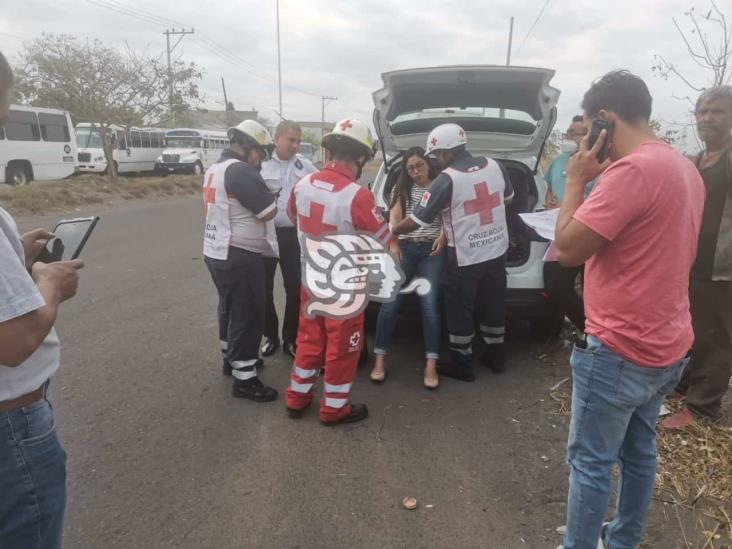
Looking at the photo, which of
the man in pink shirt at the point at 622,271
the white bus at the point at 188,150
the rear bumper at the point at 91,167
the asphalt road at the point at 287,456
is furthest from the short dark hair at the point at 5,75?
the white bus at the point at 188,150

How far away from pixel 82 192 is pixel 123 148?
10.1 meters

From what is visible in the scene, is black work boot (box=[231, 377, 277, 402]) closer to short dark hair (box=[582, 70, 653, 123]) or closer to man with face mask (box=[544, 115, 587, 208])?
short dark hair (box=[582, 70, 653, 123])

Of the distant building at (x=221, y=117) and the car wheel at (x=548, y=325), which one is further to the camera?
the distant building at (x=221, y=117)

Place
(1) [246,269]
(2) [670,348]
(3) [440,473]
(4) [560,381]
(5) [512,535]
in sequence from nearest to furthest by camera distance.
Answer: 1. (2) [670,348]
2. (5) [512,535]
3. (3) [440,473]
4. (1) [246,269]
5. (4) [560,381]

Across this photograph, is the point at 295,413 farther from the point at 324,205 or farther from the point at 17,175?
the point at 17,175

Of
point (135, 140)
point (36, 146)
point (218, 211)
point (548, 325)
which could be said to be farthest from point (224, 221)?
point (135, 140)

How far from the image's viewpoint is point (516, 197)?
455cm

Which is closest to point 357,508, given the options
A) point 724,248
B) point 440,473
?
point 440,473

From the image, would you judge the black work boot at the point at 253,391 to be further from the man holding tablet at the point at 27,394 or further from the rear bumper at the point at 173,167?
the rear bumper at the point at 173,167

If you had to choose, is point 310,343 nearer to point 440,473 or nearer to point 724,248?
point 440,473

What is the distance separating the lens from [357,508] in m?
2.39

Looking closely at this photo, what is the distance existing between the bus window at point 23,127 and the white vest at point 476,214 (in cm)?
1741

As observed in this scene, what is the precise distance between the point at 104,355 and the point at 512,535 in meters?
3.29

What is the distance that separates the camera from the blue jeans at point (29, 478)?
1.26 metres
